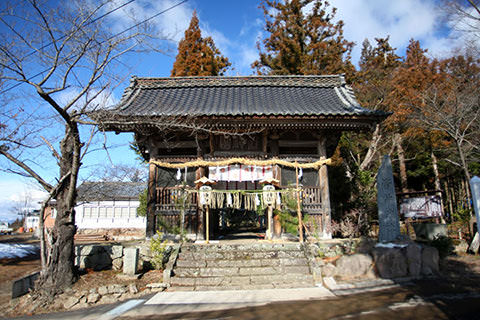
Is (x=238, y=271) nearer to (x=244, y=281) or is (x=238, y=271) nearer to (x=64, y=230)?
(x=244, y=281)

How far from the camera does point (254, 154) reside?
32.4 ft

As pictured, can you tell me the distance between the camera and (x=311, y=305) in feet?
16.6

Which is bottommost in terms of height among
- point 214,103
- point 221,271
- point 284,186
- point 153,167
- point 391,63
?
point 221,271

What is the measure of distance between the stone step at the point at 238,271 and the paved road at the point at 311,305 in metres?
0.78

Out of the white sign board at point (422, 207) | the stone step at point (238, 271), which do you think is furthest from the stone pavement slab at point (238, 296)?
the white sign board at point (422, 207)

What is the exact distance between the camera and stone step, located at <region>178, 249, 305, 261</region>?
7461 mm

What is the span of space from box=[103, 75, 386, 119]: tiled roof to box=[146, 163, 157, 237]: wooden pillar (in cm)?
209

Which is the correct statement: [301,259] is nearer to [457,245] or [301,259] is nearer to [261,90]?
[457,245]

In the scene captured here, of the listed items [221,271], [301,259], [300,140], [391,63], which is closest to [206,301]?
[221,271]

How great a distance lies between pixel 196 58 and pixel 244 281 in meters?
20.3

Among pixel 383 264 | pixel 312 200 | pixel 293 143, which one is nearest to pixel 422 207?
pixel 312 200

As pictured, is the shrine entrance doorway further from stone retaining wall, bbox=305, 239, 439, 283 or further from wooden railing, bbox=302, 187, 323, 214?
stone retaining wall, bbox=305, 239, 439, 283

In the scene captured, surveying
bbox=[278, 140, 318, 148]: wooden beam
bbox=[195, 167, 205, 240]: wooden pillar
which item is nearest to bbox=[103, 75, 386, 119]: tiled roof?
bbox=[278, 140, 318, 148]: wooden beam

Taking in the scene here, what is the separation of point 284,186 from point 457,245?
21.0 ft
